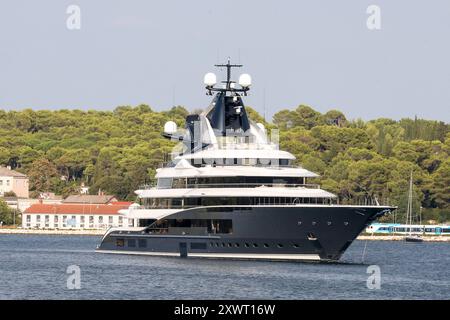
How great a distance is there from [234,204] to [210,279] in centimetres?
1307

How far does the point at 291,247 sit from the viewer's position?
8506 cm

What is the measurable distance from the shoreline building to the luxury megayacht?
98.8m

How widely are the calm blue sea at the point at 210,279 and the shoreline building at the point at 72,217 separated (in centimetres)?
9965

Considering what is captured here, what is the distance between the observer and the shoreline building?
642ft

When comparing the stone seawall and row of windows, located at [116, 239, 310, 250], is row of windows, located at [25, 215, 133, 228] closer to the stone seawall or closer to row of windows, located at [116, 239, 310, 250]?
the stone seawall

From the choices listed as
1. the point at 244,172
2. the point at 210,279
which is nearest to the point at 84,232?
the point at 244,172

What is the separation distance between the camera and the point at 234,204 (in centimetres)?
8650

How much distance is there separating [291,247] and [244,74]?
16643 millimetres

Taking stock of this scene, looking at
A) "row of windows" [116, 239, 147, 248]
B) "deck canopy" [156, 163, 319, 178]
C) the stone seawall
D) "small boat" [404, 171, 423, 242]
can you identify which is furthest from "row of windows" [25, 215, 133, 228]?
"deck canopy" [156, 163, 319, 178]

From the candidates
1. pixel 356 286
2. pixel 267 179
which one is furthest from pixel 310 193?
pixel 356 286

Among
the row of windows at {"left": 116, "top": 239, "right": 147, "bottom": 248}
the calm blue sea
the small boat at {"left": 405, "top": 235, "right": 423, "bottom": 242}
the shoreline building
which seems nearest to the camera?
the calm blue sea

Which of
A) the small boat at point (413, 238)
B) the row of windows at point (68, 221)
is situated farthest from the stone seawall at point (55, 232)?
the small boat at point (413, 238)

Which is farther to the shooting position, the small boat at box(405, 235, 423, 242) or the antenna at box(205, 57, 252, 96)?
the small boat at box(405, 235, 423, 242)
